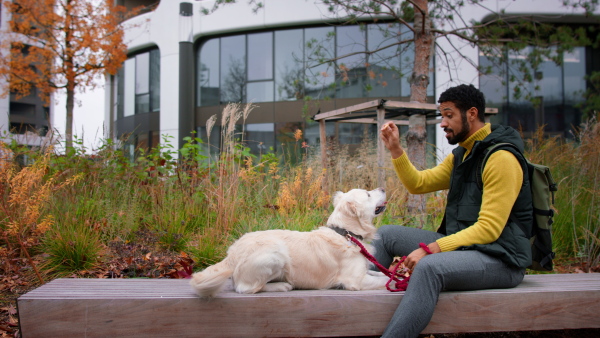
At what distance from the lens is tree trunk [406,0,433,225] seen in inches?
254

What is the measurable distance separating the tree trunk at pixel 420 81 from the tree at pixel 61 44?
10.5 meters

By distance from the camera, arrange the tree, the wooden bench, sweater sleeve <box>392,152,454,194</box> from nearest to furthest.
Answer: the wooden bench → sweater sleeve <box>392,152,454,194</box> → the tree

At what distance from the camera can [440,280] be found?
8.04ft

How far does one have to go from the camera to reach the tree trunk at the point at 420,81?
6.46 meters

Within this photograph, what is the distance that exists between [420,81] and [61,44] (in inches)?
459

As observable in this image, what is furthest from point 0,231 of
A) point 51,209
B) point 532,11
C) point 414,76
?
point 532,11

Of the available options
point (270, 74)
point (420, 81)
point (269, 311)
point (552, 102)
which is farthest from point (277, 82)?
point (269, 311)

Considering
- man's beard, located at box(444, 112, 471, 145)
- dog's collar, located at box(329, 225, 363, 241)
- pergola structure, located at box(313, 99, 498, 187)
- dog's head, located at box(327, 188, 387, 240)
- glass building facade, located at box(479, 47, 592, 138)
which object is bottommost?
dog's collar, located at box(329, 225, 363, 241)

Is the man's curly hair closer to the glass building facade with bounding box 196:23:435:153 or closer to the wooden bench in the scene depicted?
the wooden bench

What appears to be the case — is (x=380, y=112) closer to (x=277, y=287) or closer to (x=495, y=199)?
(x=495, y=199)

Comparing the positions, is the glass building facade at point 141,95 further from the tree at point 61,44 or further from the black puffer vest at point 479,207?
the black puffer vest at point 479,207

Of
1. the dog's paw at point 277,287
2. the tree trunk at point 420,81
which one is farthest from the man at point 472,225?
the tree trunk at point 420,81

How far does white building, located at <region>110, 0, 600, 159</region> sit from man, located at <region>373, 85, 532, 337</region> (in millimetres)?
11378

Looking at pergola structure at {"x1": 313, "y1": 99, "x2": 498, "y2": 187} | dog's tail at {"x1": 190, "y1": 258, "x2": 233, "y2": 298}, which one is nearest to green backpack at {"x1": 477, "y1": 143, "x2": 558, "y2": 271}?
dog's tail at {"x1": 190, "y1": 258, "x2": 233, "y2": 298}
